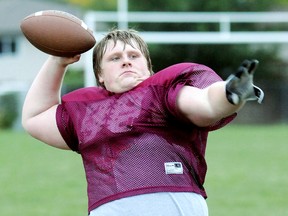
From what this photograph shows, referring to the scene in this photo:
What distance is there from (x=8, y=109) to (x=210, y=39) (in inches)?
240

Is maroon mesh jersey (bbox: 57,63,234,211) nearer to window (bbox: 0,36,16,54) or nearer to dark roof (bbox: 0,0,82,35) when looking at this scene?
dark roof (bbox: 0,0,82,35)

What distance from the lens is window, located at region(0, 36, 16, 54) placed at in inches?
1831

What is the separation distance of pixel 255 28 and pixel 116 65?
1241 inches

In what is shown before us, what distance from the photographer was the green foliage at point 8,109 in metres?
26.5

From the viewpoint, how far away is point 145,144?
334 cm

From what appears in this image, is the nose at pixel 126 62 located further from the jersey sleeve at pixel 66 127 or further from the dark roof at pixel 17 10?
the dark roof at pixel 17 10

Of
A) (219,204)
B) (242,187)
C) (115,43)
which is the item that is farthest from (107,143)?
(242,187)

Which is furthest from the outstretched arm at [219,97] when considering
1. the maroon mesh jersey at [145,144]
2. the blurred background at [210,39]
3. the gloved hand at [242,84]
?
the blurred background at [210,39]

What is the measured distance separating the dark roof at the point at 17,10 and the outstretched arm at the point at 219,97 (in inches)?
1691

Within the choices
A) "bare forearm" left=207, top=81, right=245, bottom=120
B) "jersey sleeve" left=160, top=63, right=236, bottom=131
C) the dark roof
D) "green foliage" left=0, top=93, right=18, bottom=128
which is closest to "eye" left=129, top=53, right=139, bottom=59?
"jersey sleeve" left=160, top=63, right=236, bottom=131

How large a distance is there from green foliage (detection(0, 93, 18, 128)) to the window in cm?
1943

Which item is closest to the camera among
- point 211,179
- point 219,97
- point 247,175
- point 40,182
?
point 219,97

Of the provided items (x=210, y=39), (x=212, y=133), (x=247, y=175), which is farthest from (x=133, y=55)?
(x=210, y=39)

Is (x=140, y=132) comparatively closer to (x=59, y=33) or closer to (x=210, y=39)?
(x=59, y=33)
